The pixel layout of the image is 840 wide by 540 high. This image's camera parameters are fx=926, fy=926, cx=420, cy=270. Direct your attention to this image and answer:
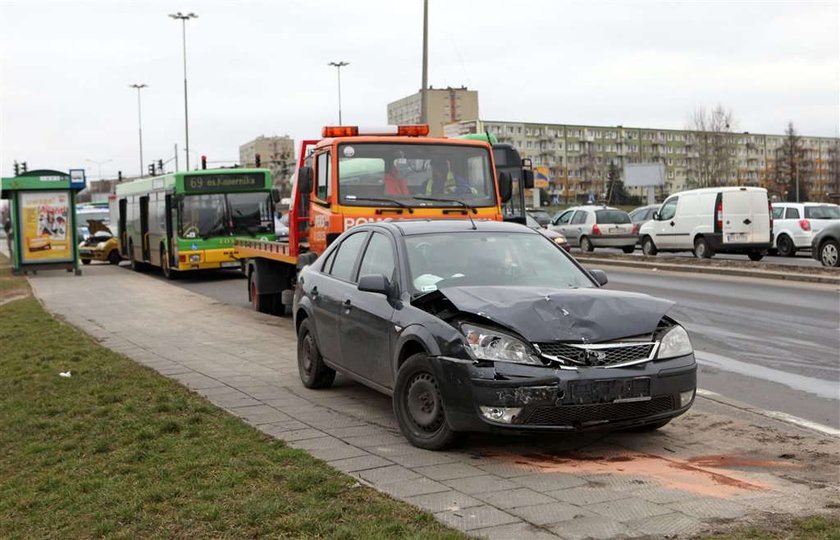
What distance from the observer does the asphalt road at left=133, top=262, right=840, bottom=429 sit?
8414 millimetres

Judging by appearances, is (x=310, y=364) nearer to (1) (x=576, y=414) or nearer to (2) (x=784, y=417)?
(1) (x=576, y=414)

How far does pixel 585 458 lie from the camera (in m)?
5.67

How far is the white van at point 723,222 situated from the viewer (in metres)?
25.0

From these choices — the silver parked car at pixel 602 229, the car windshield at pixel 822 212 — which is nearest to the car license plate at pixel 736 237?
the car windshield at pixel 822 212

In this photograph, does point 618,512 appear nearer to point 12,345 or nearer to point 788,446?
point 788,446

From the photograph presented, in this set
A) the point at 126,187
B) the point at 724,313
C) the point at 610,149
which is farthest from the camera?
the point at 610,149

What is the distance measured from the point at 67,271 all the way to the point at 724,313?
2124 cm

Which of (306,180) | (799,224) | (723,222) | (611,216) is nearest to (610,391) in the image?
(306,180)

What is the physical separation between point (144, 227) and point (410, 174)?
18.1m

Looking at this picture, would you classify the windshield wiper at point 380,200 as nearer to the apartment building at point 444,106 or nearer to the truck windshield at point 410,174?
the truck windshield at point 410,174

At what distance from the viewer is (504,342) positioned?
5.45 m

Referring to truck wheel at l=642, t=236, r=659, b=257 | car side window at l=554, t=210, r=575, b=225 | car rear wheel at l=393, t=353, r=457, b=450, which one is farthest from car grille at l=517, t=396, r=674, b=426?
car side window at l=554, t=210, r=575, b=225

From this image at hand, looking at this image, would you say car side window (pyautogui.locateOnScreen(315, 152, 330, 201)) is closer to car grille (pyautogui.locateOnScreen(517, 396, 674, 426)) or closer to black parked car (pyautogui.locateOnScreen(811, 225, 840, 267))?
car grille (pyautogui.locateOnScreen(517, 396, 674, 426))

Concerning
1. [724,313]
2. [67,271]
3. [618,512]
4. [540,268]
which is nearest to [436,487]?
[618,512]
